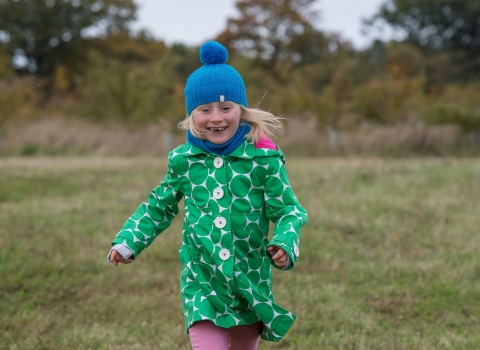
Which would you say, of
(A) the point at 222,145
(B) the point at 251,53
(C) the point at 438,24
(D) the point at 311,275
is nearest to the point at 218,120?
(A) the point at 222,145

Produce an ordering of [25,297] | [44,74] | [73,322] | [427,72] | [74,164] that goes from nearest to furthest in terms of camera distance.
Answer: [73,322], [25,297], [74,164], [427,72], [44,74]

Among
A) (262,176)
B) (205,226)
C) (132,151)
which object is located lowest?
(205,226)

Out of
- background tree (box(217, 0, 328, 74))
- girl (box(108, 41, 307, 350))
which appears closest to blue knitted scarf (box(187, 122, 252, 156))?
A: girl (box(108, 41, 307, 350))

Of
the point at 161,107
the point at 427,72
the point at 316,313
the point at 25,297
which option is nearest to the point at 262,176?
the point at 316,313

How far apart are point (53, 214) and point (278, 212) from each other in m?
5.31

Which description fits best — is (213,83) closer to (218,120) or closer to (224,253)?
(218,120)

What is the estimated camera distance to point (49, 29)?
32.7 meters

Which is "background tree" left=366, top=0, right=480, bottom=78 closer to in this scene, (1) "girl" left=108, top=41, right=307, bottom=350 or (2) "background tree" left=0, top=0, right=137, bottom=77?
(2) "background tree" left=0, top=0, right=137, bottom=77

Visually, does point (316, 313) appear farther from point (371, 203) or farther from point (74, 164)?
point (74, 164)

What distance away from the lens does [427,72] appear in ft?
105

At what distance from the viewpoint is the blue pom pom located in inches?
108

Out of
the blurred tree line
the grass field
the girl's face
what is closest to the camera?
the girl's face

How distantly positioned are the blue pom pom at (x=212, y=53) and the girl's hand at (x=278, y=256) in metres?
0.88

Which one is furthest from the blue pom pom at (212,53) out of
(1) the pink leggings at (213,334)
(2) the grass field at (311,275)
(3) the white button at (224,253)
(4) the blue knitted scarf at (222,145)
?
(2) the grass field at (311,275)
